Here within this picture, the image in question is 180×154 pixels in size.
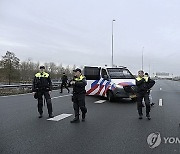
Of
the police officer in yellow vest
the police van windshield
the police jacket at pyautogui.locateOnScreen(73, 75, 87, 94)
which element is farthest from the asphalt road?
the police van windshield

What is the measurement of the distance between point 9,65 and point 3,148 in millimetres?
55722

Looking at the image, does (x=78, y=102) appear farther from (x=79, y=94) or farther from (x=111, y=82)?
(x=111, y=82)

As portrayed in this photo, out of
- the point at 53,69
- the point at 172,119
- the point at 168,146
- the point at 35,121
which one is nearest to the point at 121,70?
the point at 172,119

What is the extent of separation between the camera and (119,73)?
15484 millimetres

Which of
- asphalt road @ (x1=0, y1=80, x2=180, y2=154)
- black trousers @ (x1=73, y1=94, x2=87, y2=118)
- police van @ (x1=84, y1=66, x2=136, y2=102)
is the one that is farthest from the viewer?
police van @ (x1=84, y1=66, x2=136, y2=102)

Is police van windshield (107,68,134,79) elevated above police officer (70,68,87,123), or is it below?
above

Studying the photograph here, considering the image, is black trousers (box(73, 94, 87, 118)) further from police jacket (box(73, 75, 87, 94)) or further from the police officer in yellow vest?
the police officer in yellow vest

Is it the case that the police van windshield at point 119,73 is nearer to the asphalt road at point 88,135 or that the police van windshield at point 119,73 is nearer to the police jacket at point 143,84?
the police jacket at point 143,84

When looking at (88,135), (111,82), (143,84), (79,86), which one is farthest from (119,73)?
(88,135)

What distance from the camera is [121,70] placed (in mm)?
15820

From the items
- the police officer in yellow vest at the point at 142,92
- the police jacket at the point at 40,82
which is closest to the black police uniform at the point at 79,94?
the police jacket at the point at 40,82

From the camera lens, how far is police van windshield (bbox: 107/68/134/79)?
15172 mm

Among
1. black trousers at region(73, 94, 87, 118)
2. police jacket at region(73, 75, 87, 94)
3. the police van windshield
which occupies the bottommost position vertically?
black trousers at region(73, 94, 87, 118)

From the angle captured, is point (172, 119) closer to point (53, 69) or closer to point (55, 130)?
point (55, 130)
